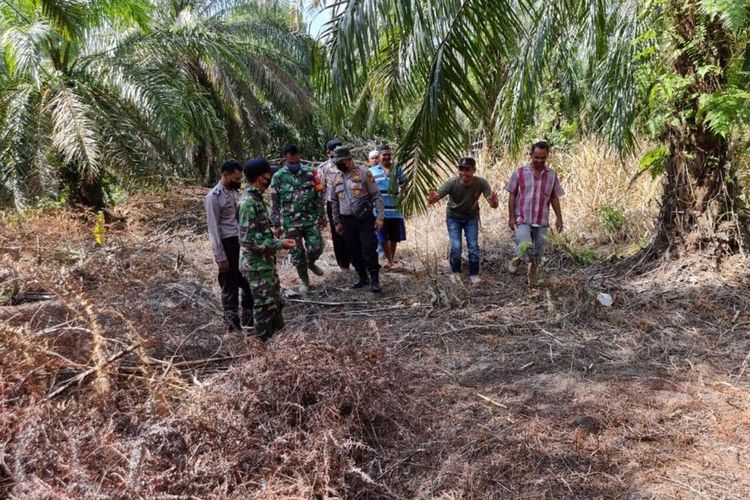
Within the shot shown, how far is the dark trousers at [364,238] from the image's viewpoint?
235 inches

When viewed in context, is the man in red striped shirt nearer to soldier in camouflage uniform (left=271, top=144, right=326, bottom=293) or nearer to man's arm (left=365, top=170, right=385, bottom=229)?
man's arm (left=365, top=170, right=385, bottom=229)

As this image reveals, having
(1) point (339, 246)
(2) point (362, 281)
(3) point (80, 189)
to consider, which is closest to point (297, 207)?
(1) point (339, 246)

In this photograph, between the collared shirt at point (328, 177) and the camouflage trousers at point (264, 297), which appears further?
the collared shirt at point (328, 177)

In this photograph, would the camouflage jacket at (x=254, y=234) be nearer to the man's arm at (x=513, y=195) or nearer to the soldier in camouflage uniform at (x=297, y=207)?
the soldier in camouflage uniform at (x=297, y=207)

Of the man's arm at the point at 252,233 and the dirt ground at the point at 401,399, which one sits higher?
the man's arm at the point at 252,233

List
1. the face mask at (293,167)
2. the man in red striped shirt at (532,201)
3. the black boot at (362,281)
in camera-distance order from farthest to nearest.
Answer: the black boot at (362,281), the face mask at (293,167), the man in red striped shirt at (532,201)

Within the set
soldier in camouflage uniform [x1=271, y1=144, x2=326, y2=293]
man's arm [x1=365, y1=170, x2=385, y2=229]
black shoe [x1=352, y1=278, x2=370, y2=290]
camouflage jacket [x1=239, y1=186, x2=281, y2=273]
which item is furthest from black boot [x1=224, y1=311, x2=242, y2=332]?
man's arm [x1=365, y1=170, x2=385, y2=229]

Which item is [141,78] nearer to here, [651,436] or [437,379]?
[437,379]

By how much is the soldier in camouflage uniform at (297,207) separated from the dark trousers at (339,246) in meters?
0.50

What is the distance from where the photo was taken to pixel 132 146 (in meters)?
9.31

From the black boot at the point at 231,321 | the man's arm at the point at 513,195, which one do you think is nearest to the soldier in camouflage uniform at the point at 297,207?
the black boot at the point at 231,321

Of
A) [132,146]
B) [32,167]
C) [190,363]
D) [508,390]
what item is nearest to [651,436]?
[508,390]

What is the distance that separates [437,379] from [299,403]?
1.17 meters

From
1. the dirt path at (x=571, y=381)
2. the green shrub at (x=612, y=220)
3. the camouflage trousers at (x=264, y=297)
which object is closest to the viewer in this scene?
the dirt path at (x=571, y=381)
